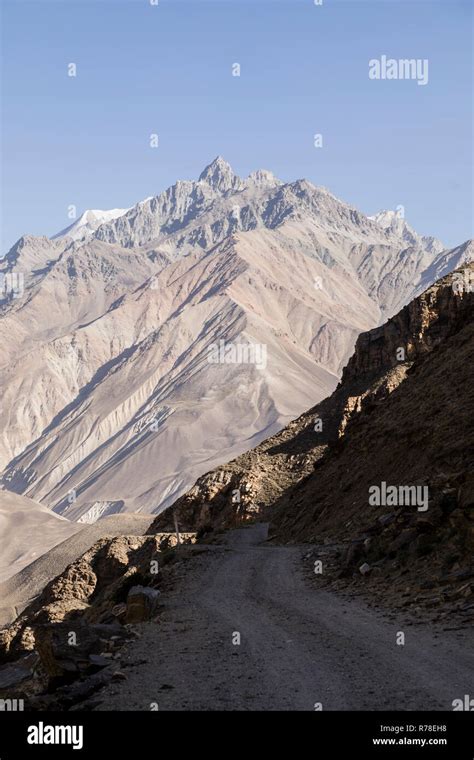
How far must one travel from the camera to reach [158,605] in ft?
67.8

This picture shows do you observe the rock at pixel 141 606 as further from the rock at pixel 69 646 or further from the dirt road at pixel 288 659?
the rock at pixel 69 646

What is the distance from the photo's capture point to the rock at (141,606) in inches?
770

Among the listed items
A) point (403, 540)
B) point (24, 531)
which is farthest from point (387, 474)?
point (24, 531)

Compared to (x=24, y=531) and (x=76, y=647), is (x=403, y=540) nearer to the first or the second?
(x=76, y=647)

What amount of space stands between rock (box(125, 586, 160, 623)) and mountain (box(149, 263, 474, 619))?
15.0 feet

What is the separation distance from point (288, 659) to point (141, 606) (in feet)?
23.6

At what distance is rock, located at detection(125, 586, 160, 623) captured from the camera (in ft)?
64.1

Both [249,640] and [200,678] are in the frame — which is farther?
[249,640]

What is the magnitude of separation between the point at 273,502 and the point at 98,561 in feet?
36.5

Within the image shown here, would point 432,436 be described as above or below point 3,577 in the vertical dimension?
above

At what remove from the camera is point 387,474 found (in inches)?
1235

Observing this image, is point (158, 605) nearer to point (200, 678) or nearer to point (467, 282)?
point (200, 678)

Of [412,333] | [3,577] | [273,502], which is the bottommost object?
[3,577]
